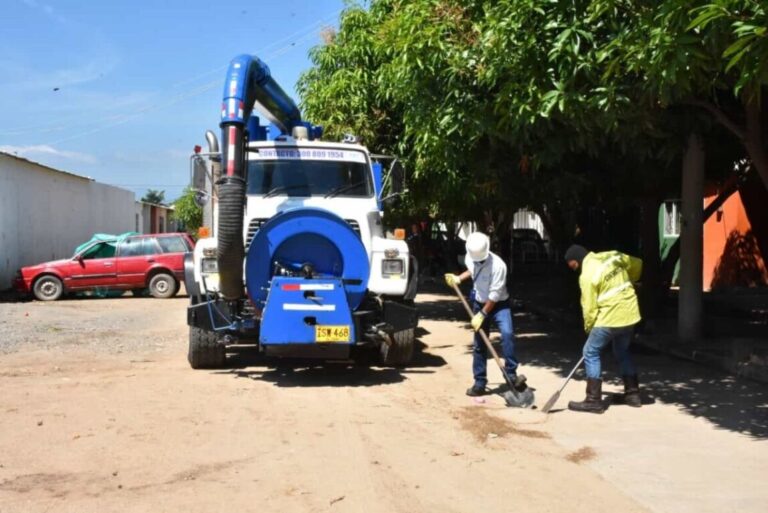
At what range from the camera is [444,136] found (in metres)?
9.52

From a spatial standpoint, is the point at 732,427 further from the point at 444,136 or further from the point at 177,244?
the point at 177,244

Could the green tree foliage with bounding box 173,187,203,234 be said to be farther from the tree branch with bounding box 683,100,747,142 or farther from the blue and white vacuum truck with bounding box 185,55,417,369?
the tree branch with bounding box 683,100,747,142

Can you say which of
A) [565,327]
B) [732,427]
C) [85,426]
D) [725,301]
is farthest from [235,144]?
[725,301]

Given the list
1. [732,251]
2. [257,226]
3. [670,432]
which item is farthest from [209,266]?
[732,251]

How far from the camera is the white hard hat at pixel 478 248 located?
802cm

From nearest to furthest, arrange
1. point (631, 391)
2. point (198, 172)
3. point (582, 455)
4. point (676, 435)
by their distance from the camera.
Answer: point (582, 455) → point (676, 435) → point (631, 391) → point (198, 172)

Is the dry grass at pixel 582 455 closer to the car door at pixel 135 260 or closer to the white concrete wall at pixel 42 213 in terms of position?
the car door at pixel 135 260

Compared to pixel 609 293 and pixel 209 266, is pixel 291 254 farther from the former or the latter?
pixel 609 293

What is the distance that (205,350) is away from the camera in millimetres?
9391

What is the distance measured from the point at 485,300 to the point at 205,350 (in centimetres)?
346

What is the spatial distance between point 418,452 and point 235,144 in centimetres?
414

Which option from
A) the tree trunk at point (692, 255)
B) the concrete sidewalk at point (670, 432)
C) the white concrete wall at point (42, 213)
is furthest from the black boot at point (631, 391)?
the white concrete wall at point (42, 213)

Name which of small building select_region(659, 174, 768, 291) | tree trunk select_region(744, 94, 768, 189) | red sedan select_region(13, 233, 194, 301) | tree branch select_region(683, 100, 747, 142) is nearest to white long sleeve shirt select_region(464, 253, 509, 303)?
tree branch select_region(683, 100, 747, 142)

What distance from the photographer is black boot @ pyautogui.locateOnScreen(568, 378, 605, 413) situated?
24.3ft
